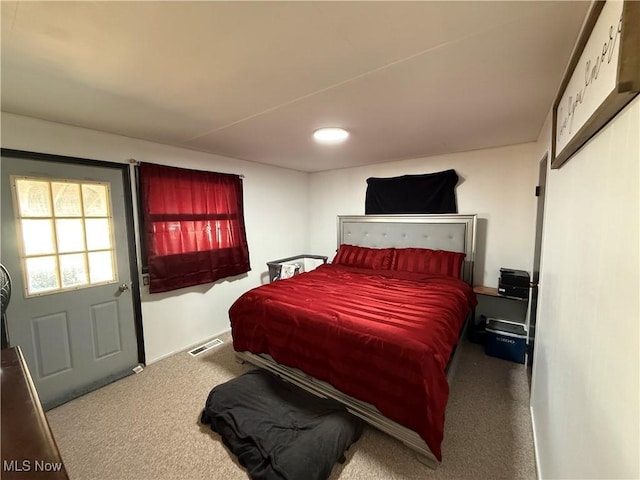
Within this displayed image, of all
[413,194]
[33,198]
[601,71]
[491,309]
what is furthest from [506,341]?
[33,198]

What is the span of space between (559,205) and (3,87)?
125 inches

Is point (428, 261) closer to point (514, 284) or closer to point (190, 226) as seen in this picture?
point (514, 284)

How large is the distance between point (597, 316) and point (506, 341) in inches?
87.5

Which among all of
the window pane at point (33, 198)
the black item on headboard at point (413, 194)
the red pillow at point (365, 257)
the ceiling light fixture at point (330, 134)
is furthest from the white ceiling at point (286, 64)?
the red pillow at point (365, 257)

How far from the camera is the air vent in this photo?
285cm

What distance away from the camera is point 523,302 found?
2.85 meters

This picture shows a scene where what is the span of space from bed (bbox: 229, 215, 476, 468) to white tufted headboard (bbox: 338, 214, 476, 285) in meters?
0.01

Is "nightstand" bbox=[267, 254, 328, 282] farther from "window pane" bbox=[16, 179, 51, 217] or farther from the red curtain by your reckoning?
"window pane" bbox=[16, 179, 51, 217]

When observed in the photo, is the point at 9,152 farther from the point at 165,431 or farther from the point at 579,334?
the point at 579,334

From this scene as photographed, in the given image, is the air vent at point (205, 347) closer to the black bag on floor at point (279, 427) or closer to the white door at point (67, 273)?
the white door at point (67, 273)

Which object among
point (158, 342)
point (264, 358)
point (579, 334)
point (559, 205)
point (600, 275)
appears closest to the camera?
point (600, 275)

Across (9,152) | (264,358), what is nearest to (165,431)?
(264,358)

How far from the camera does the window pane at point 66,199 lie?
2.08 metres

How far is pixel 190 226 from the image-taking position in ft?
9.48
